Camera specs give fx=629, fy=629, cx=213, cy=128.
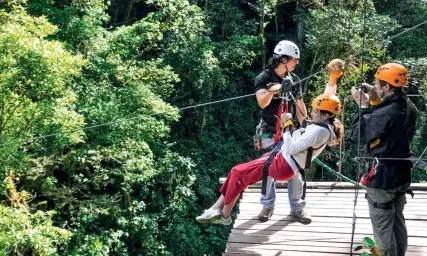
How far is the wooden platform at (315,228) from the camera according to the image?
13.0 feet

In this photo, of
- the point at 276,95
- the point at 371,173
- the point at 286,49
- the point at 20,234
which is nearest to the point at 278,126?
the point at 276,95

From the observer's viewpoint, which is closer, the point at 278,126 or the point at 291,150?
the point at 291,150

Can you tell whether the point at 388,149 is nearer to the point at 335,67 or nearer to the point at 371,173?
the point at 371,173

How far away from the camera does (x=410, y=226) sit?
13.9 feet

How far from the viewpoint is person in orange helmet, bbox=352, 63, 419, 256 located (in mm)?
3398

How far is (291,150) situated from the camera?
3.81 m

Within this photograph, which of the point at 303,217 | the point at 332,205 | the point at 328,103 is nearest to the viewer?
the point at 328,103

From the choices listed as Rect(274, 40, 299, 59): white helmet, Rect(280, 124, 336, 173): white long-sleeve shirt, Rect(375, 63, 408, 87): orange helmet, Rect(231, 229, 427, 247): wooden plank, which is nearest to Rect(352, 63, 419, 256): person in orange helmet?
Rect(375, 63, 408, 87): orange helmet

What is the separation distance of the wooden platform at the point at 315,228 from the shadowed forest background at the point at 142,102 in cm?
219

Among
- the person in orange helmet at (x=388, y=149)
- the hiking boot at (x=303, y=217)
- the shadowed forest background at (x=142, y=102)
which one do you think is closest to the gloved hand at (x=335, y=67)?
the person in orange helmet at (x=388, y=149)

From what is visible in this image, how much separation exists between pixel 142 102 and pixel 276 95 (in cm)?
504

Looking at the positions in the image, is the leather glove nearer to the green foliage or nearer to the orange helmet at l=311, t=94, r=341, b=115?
the orange helmet at l=311, t=94, r=341, b=115

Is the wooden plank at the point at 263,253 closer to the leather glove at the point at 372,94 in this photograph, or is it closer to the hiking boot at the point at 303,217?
the hiking boot at the point at 303,217

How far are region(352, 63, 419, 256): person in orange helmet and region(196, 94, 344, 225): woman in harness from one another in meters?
0.26
